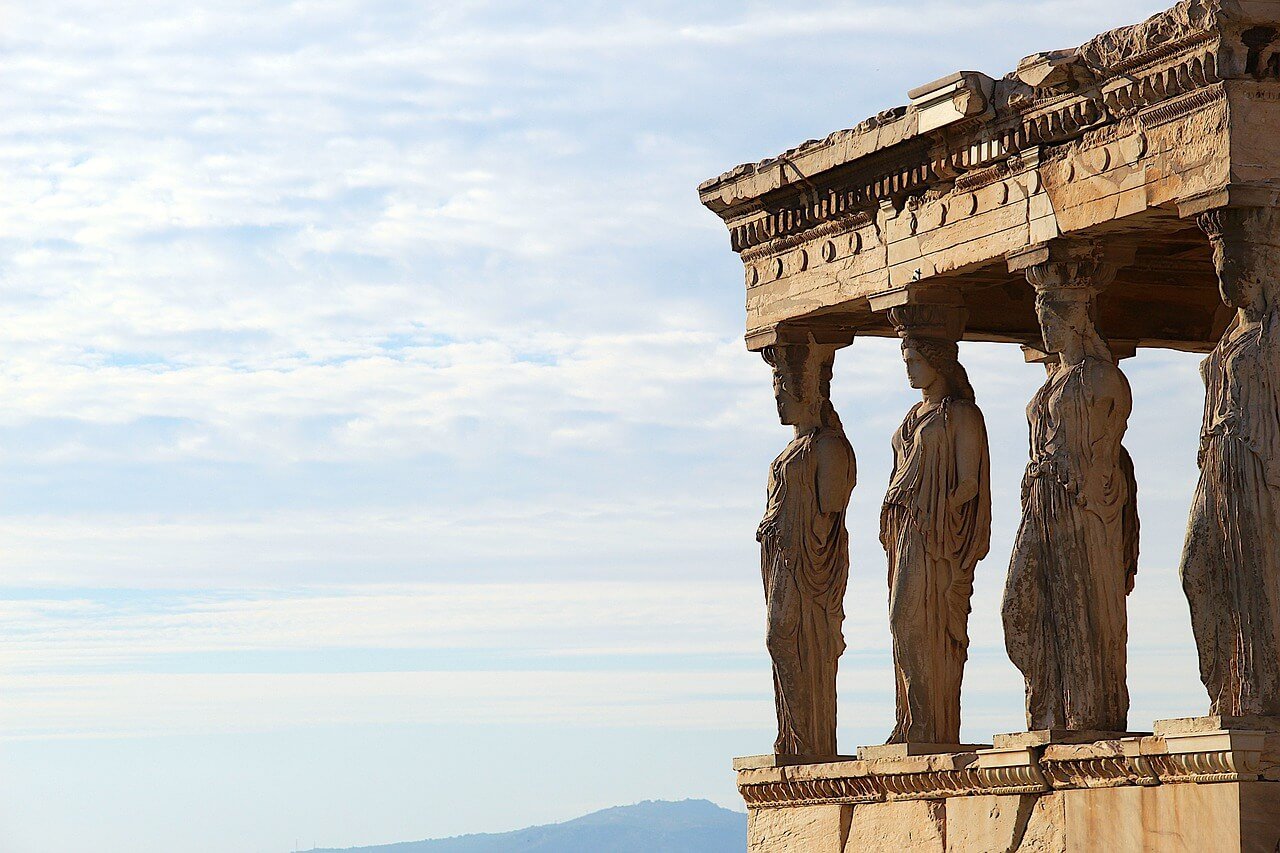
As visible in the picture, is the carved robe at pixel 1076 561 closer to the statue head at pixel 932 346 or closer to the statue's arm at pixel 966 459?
the statue's arm at pixel 966 459

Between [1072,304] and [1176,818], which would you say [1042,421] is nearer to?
[1072,304]

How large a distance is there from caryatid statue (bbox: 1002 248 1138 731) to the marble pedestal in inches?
16.3

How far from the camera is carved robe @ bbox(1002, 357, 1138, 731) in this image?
17.4m

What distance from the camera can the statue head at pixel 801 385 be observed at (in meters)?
20.4

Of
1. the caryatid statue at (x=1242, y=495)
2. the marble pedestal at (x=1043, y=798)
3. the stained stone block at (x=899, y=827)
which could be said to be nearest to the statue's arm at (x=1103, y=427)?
the caryatid statue at (x=1242, y=495)

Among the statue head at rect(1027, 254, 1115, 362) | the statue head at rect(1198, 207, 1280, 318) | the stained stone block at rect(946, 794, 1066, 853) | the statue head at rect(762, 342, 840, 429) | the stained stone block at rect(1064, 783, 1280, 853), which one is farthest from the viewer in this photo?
the statue head at rect(762, 342, 840, 429)

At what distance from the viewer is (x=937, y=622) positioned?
18859 mm

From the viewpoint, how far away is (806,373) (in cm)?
2039

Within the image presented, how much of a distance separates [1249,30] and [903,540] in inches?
166

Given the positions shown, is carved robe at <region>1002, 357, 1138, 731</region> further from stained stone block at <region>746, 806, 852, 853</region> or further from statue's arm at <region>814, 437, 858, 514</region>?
statue's arm at <region>814, 437, 858, 514</region>

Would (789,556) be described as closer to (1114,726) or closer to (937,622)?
(937,622)

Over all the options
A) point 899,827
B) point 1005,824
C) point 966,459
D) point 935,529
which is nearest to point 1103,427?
point 966,459

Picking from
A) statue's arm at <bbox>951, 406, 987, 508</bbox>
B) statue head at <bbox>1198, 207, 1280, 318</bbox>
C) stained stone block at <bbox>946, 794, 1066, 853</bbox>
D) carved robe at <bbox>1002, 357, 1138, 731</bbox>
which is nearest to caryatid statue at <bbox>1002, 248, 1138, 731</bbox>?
carved robe at <bbox>1002, 357, 1138, 731</bbox>

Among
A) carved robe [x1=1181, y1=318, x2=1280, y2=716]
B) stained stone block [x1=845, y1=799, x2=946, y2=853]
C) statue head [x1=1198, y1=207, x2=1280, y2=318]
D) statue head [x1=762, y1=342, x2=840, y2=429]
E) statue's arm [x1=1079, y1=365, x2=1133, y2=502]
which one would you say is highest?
statue head [x1=762, y1=342, x2=840, y2=429]
